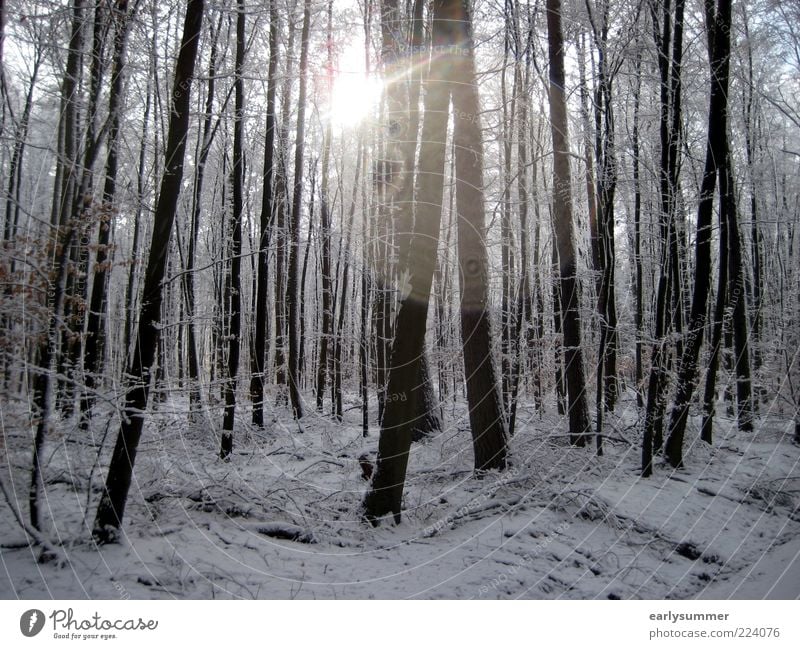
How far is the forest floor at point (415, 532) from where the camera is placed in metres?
3.00

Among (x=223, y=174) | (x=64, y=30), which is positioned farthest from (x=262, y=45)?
(x=64, y=30)

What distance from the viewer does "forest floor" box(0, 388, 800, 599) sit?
9.84ft

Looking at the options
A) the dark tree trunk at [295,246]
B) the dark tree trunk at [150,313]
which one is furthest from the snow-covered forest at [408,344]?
the dark tree trunk at [295,246]

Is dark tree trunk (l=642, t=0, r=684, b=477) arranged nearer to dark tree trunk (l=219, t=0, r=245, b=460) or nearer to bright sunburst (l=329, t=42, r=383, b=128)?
bright sunburst (l=329, t=42, r=383, b=128)

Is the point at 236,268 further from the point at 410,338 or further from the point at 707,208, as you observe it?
the point at 707,208

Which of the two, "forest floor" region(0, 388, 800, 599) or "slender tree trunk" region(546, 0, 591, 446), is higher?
"slender tree trunk" region(546, 0, 591, 446)

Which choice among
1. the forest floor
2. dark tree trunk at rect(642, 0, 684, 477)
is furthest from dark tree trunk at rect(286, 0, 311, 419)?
dark tree trunk at rect(642, 0, 684, 477)

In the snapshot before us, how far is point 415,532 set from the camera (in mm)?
3969

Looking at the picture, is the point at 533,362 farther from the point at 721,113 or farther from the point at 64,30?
the point at 64,30

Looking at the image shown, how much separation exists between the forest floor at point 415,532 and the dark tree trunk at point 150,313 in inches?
6.0

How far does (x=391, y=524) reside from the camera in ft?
13.4
